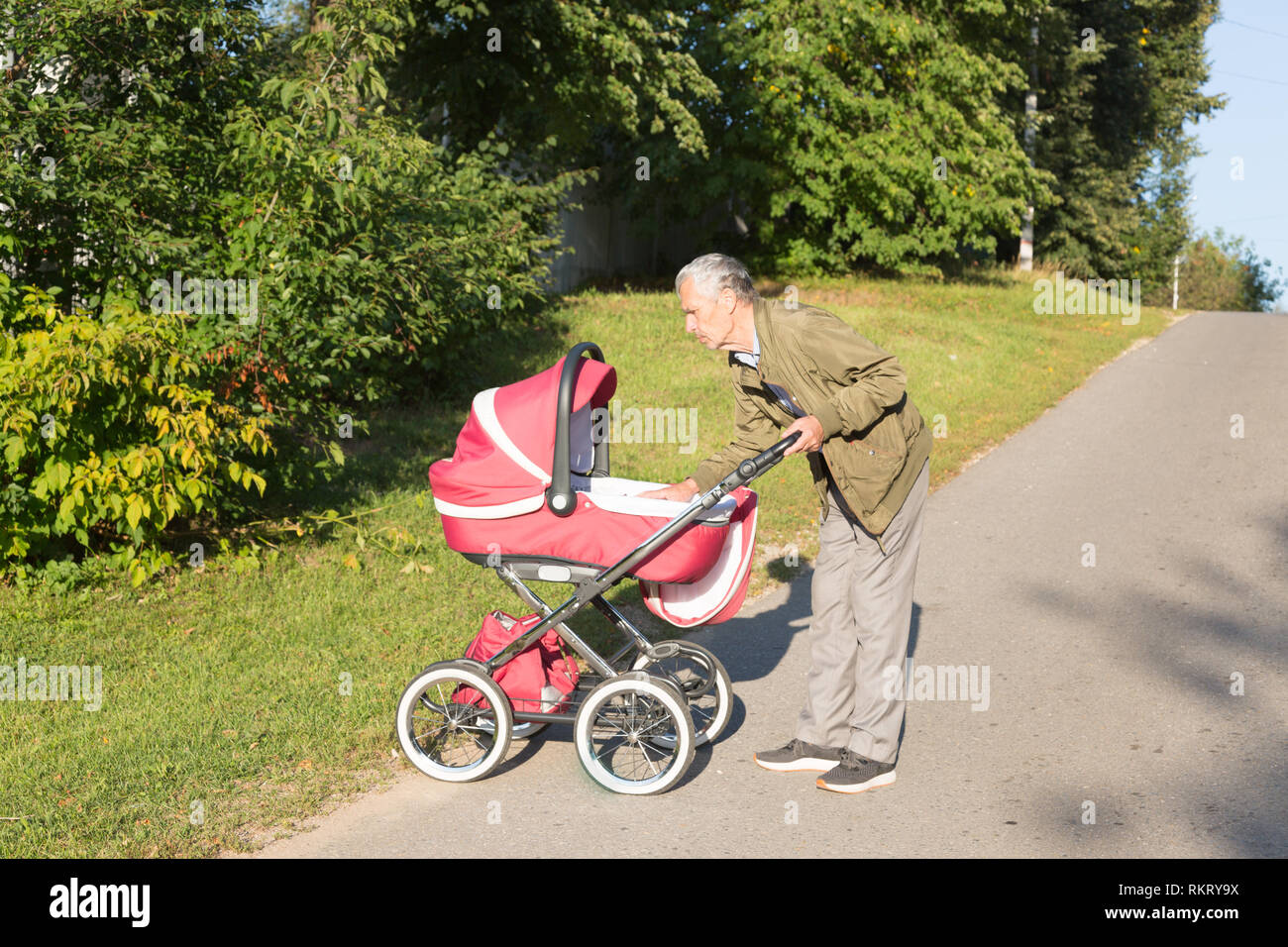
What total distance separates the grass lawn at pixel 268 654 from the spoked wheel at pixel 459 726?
0.17 m

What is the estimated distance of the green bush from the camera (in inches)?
229

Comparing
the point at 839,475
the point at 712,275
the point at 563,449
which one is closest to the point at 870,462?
the point at 839,475

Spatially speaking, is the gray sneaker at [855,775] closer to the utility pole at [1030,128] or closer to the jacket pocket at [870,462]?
the jacket pocket at [870,462]

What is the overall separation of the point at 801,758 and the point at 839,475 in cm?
116

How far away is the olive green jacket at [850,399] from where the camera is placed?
4.16 metres

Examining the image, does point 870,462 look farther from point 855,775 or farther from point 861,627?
point 855,775

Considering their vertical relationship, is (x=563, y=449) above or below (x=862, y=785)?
above

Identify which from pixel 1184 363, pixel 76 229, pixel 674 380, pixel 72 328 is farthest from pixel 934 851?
pixel 1184 363

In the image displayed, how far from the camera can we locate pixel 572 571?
14.6 ft

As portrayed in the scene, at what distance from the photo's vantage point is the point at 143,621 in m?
6.29

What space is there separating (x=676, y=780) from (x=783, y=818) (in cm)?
43

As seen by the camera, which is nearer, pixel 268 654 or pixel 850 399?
pixel 850 399

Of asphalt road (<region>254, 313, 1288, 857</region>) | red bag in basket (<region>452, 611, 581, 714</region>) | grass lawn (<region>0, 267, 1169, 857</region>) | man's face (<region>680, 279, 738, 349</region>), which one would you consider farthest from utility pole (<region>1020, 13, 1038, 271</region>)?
red bag in basket (<region>452, 611, 581, 714</region>)

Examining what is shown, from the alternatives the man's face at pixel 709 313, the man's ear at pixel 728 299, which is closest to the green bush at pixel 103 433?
the man's face at pixel 709 313
